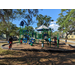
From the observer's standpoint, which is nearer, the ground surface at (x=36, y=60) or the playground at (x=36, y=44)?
the ground surface at (x=36, y=60)

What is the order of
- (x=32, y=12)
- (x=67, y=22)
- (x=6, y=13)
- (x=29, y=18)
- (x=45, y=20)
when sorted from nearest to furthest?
1. (x=6, y=13)
2. (x=32, y=12)
3. (x=29, y=18)
4. (x=67, y=22)
5. (x=45, y=20)

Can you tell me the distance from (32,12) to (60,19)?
57.1 ft

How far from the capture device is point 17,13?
7.34 metres

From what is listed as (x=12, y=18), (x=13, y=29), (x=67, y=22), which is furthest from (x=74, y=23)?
(x=13, y=29)

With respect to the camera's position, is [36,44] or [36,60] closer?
[36,60]

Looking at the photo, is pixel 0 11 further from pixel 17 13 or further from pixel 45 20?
pixel 45 20

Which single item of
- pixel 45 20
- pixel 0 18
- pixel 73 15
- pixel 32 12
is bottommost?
pixel 0 18

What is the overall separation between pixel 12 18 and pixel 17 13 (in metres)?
0.78

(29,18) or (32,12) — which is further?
(29,18)

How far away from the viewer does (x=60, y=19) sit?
71.1 ft

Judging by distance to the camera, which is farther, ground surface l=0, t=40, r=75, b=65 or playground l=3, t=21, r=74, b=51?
playground l=3, t=21, r=74, b=51

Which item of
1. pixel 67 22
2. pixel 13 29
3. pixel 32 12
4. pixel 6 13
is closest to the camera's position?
pixel 6 13

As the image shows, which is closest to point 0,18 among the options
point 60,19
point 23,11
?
point 23,11

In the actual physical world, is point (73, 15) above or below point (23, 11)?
above
